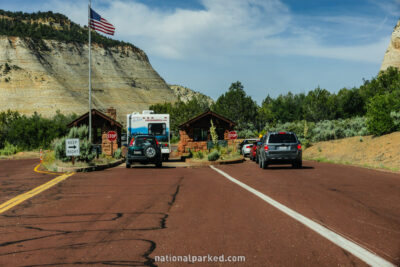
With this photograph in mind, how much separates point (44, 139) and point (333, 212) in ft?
150

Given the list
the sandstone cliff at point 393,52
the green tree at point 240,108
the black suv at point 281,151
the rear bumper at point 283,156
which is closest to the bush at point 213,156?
the black suv at point 281,151

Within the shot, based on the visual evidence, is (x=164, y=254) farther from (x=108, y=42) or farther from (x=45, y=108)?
(x=108, y=42)

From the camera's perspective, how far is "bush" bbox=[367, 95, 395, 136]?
31586 mm

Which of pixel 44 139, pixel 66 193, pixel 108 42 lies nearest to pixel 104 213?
pixel 66 193

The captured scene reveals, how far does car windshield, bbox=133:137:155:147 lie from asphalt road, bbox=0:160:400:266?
10.5m

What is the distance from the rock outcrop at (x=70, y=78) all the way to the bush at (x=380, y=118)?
7212 cm

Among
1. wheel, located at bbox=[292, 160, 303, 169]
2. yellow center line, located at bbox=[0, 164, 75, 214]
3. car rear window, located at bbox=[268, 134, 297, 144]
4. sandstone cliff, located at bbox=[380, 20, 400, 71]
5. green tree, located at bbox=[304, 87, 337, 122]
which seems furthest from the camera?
sandstone cliff, located at bbox=[380, 20, 400, 71]

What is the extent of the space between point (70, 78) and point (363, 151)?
304ft

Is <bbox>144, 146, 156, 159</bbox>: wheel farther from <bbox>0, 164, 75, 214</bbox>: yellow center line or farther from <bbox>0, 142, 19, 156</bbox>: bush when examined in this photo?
<bbox>0, 142, 19, 156</bbox>: bush

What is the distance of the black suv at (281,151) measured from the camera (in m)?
Answer: 19.6

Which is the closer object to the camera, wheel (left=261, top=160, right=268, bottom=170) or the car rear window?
wheel (left=261, top=160, right=268, bottom=170)

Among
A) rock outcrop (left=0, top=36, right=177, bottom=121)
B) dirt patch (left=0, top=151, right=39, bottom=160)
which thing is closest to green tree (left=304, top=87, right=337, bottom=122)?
dirt patch (left=0, top=151, right=39, bottom=160)

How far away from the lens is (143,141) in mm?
22703

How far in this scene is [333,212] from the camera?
312 inches
